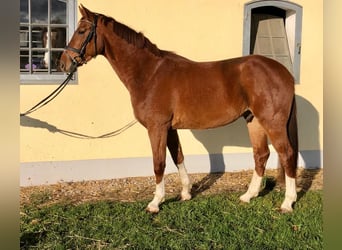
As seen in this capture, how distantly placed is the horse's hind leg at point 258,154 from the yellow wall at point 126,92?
136cm

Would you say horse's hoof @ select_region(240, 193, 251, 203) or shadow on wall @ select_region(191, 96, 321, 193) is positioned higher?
shadow on wall @ select_region(191, 96, 321, 193)

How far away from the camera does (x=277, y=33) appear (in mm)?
6309

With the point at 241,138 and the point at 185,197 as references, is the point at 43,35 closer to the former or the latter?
the point at 185,197

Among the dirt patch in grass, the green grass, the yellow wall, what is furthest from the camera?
the yellow wall

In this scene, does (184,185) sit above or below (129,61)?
below

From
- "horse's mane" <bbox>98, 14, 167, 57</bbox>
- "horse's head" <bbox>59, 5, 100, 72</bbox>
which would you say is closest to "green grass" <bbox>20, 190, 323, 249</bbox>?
"horse's head" <bbox>59, 5, 100, 72</bbox>

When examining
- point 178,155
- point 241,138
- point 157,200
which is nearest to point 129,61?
point 178,155

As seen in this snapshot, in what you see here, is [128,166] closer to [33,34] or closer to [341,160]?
[33,34]

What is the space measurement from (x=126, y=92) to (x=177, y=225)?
250cm

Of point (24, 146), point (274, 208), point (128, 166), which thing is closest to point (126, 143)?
point (128, 166)

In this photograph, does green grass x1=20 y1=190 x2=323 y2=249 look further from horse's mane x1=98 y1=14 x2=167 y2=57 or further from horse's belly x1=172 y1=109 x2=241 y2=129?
horse's mane x1=98 y1=14 x2=167 y2=57

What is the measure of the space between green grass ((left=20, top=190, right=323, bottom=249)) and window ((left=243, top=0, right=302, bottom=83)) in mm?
2658

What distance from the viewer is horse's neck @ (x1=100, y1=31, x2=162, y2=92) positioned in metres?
4.20

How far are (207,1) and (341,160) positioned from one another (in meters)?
5.28
